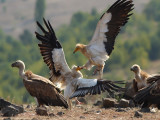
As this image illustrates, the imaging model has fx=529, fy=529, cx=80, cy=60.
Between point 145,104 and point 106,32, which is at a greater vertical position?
point 106,32

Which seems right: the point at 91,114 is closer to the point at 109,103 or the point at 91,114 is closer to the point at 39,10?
the point at 109,103

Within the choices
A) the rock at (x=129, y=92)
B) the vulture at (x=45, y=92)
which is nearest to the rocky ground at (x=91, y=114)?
the vulture at (x=45, y=92)

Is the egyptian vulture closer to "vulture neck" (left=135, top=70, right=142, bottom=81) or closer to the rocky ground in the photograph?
"vulture neck" (left=135, top=70, right=142, bottom=81)

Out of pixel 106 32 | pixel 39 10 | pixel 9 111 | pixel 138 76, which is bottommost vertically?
pixel 9 111

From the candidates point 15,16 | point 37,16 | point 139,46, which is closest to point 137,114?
point 139,46

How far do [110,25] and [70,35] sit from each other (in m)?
88.6

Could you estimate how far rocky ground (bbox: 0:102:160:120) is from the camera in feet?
36.4

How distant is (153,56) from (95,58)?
76.1 metres

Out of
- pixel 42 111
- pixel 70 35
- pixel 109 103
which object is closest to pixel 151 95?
pixel 109 103

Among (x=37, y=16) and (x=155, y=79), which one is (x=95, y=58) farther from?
(x=37, y=16)

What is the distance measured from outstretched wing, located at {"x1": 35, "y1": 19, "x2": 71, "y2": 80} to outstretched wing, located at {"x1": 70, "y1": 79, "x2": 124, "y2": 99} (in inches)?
38.8

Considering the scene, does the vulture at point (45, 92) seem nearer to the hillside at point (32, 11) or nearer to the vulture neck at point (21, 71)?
the vulture neck at point (21, 71)

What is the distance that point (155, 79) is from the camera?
39.0 ft

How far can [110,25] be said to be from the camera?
14359 mm
